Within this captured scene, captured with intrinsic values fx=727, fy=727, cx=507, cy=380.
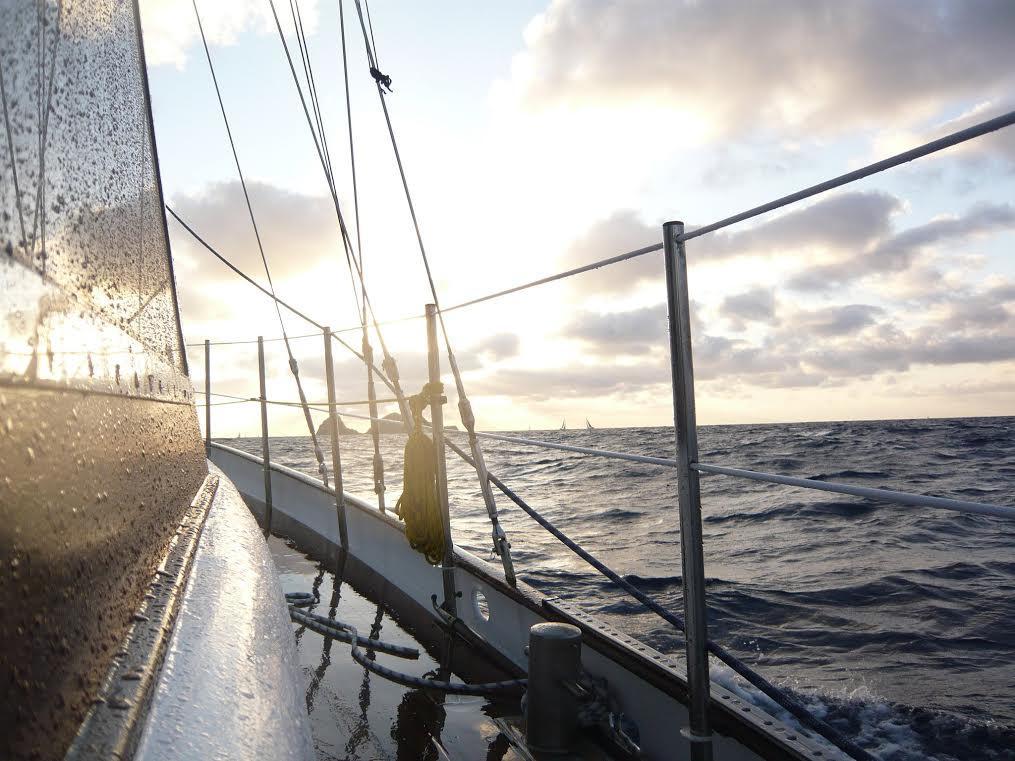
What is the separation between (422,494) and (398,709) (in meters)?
1.10

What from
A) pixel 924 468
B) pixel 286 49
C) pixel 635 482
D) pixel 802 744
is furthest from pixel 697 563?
pixel 924 468

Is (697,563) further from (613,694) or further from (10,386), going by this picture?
(10,386)

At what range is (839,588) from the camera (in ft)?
23.2

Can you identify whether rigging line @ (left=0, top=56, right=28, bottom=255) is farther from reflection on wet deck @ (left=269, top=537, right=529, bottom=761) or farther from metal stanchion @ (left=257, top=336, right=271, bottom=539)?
metal stanchion @ (left=257, top=336, right=271, bottom=539)

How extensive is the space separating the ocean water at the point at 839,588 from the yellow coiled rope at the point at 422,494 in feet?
6.41

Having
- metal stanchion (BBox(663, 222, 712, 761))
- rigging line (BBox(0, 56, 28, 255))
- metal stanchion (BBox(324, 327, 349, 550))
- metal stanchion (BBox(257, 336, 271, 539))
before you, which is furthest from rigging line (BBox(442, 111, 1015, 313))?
metal stanchion (BBox(257, 336, 271, 539))

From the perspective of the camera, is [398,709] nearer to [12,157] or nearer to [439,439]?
[439,439]

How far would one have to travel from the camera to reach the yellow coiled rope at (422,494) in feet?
11.7

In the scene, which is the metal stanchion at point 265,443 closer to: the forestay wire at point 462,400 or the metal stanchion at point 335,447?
the metal stanchion at point 335,447

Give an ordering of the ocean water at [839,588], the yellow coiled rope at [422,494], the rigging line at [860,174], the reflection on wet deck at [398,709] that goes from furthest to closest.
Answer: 1. the ocean water at [839,588]
2. the yellow coiled rope at [422,494]
3. the reflection on wet deck at [398,709]
4. the rigging line at [860,174]

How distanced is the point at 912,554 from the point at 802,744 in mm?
8029

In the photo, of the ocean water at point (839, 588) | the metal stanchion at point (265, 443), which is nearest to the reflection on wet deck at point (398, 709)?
the ocean water at point (839, 588)

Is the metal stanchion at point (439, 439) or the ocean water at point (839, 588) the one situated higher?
the metal stanchion at point (439, 439)

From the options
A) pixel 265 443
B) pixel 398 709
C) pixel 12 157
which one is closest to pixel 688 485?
pixel 398 709
